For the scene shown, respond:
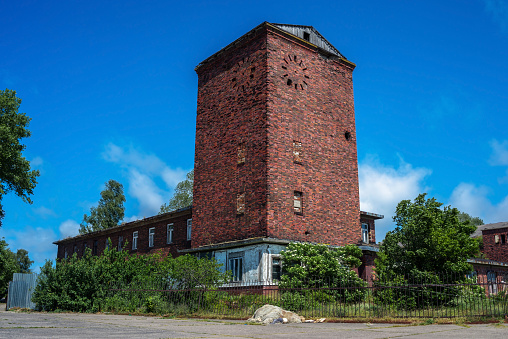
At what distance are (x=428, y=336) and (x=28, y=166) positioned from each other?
101 feet

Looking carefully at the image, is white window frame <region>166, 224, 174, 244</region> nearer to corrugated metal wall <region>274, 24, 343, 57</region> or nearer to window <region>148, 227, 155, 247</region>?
window <region>148, 227, 155, 247</region>

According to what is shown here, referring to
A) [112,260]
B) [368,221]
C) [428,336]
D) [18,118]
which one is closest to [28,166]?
[18,118]

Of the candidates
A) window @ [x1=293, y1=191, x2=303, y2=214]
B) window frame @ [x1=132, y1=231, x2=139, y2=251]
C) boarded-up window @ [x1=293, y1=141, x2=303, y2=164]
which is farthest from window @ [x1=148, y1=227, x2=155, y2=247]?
boarded-up window @ [x1=293, y1=141, x2=303, y2=164]

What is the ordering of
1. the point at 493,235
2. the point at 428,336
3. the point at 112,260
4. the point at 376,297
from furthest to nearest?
the point at 493,235 < the point at 112,260 < the point at 376,297 < the point at 428,336

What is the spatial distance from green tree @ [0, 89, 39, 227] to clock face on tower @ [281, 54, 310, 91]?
1941 centimetres

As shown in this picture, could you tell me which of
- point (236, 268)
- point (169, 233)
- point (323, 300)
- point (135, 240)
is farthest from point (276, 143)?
point (135, 240)

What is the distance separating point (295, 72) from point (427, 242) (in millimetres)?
11667

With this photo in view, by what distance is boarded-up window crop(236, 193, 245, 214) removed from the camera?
22.4 meters

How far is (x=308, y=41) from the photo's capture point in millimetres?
25562

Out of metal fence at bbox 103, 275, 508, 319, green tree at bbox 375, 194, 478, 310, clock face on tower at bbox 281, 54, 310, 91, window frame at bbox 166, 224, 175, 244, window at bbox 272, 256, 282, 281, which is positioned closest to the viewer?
metal fence at bbox 103, 275, 508, 319

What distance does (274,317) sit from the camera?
1315 centimetres

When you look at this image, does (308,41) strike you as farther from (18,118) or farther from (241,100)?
(18,118)

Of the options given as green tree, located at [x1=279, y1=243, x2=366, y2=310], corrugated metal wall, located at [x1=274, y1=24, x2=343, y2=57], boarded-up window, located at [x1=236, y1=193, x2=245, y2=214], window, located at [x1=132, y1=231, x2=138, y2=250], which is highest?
corrugated metal wall, located at [x1=274, y1=24, x2=343, y2=57]

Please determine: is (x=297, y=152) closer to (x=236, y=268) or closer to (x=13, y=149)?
(x=236, y=268)
